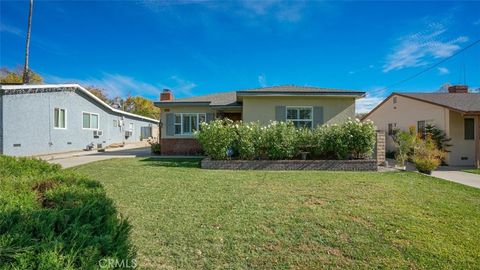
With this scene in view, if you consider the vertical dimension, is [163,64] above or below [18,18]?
below

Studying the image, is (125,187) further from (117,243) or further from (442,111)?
(442,111)

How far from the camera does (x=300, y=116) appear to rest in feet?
44.1

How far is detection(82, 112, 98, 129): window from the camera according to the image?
18.0m

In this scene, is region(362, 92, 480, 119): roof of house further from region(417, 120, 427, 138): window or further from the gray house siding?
the gray house siding

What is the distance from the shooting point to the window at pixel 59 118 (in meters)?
15.0

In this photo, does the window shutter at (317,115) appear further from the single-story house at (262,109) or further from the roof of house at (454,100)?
the roof of house at (454,100)

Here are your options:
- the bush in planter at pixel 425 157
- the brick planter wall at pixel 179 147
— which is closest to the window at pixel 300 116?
the bush in planter at pixel 425 157

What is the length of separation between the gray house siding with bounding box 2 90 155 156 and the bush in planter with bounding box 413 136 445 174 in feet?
62.6

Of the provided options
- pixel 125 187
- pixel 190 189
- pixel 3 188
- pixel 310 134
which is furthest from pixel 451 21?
pixel 3 188

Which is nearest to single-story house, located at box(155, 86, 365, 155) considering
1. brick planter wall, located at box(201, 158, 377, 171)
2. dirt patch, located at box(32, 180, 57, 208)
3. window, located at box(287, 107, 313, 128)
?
window, located at box(287, 107, 313, 128)

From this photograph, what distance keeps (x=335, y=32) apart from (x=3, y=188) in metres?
15.3

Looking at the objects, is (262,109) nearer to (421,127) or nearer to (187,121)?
(187,121)

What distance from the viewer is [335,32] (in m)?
13.8

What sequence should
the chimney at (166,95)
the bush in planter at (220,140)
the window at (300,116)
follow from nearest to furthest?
the bush in planter at (220,140) → the window at (300,116) → the chimney at (166,95)
